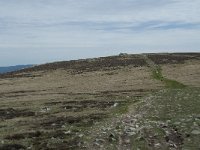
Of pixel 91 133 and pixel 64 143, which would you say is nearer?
pixel 64 143

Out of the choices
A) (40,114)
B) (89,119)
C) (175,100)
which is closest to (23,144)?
(89,119)

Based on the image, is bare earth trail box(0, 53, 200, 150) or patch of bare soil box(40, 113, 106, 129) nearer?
bare earth trail box(0, 53, 200, 150)

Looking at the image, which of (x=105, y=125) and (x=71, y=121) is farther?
(x=71, y=121)

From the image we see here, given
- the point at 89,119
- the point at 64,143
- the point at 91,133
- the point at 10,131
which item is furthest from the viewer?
the point at 89,119

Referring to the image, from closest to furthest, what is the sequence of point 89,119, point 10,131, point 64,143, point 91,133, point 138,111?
point 64,143
point 91,133
point 10,131
point 89,119
point 138,111

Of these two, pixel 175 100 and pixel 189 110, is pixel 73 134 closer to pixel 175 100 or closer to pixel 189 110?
pixel 189 110

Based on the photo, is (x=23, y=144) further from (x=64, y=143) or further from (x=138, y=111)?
(x=138, y=111)

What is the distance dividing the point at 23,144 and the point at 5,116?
1406cm

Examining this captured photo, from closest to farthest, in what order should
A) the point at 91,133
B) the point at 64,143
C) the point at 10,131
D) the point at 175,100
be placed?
the point at 64,143, the point at 91,133, the point at 10,131, the point at 175,100

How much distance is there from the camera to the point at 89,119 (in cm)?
3500

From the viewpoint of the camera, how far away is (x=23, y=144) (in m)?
26.3

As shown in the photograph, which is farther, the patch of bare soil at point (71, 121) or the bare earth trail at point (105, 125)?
the patch of bare soil at point (71, 121)

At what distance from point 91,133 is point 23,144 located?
4.46 meters

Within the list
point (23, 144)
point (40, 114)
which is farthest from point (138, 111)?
point (23, 144)
